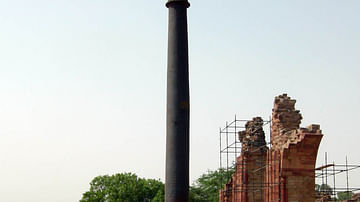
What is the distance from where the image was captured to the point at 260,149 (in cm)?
2336

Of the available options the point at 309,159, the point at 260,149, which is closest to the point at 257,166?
the point at 260,149

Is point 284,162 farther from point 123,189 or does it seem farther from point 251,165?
point 123,189

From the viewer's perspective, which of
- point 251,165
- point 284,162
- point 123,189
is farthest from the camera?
point 123,189

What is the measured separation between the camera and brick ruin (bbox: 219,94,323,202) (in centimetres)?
1805

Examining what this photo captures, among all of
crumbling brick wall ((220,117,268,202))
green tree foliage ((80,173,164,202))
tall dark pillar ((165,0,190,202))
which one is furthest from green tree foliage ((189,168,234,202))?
tall dark pillar ((165,0,190,202))

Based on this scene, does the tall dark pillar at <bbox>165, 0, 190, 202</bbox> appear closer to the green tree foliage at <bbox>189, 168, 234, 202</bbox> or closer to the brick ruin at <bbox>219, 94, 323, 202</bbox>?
the brick ruin at <bbox>219, 94, 323, 202</bbox>

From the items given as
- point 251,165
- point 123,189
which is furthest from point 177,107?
point 123,189

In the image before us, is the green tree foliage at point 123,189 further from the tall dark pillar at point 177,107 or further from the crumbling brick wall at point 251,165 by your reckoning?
the tall dark pillar at point 177,107

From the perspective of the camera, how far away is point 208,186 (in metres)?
51.7

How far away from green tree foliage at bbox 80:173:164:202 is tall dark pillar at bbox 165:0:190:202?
122 ft

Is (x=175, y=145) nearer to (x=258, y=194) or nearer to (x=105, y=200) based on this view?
(x=258, y=194)

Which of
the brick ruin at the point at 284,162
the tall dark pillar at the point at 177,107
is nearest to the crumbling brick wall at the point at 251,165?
the brick ruin at the point at 284,162

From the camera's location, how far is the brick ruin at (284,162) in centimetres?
1805

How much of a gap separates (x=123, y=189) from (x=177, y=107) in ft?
128
